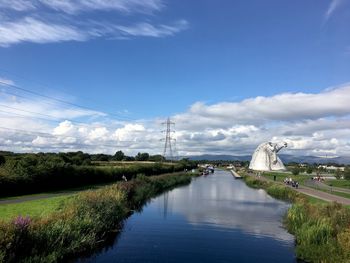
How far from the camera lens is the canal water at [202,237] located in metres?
22.9

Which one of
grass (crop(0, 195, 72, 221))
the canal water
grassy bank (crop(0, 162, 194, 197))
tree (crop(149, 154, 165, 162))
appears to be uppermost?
tree (crop(149, 154, 165, 162))

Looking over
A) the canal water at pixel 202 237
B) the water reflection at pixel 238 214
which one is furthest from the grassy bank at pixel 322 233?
the water reflection at pixel 238 214

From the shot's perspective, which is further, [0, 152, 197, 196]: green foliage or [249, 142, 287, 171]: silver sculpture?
[249, 142, 287, 171]: silver sculpture

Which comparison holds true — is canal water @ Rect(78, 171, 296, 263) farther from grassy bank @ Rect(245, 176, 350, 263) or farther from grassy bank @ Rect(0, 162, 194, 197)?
grassy bank @ Rect(0, 162, 194, 197)

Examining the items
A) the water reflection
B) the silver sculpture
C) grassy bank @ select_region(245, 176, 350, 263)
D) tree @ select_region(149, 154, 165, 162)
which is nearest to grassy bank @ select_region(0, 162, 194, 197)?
the water reflection

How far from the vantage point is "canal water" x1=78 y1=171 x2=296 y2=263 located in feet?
75.2

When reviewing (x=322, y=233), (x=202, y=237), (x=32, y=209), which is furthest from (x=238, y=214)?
(x=32, y=209)

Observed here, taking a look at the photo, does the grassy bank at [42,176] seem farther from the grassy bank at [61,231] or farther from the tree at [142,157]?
the tree at [142,157]

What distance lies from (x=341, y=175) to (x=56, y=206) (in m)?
76.3

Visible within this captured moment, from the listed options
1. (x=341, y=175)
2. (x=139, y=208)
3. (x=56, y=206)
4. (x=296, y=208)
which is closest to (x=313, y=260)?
(x=296, y=208)

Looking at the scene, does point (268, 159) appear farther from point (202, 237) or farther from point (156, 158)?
point (202, 237)

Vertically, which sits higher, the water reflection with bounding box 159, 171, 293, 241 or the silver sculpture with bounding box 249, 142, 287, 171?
the silver sculpture with bounding box 249, 142, 287, 171

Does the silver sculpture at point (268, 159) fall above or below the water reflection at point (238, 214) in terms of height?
above

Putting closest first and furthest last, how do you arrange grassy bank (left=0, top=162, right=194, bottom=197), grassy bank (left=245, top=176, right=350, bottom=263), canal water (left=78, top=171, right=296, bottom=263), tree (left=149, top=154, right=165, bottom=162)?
grassy bank (left=245, top=176, right=350, bottom=263) < canal water (left=78, top=171, right=296, bottom=263) < grassy bank (left=0, top=162, right=194, bottom=197) < tree (left=149, top=154, right=165, bottom=162)
